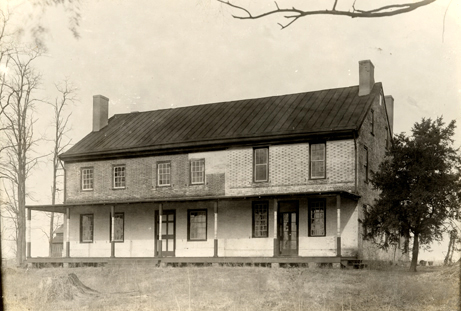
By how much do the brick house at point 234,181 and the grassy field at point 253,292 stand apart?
12.0 ft

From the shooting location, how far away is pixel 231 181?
25312 mm

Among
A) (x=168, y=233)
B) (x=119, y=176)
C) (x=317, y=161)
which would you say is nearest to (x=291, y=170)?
(x=317, y=161)

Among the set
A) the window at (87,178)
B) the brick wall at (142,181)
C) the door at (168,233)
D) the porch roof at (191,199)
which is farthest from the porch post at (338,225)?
the window at (87,178)

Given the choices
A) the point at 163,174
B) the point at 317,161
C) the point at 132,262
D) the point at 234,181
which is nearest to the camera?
the point at 317,161

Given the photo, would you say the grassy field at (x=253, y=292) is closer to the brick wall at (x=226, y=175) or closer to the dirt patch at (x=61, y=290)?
the dirt patch at (x=61, y=290)

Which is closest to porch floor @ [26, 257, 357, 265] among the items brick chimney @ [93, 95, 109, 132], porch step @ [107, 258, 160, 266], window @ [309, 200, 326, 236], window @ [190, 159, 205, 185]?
porch step @ [107, 258, 160, 266]

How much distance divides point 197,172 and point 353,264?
8.62 m

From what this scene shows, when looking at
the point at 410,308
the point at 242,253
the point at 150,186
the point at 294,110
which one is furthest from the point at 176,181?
the point at 410,308

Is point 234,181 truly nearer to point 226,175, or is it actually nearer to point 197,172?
point 226,175

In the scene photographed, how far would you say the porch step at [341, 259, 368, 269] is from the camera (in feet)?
69.0

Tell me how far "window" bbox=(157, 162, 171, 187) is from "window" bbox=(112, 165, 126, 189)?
81.3 inches

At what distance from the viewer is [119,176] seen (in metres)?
28.3

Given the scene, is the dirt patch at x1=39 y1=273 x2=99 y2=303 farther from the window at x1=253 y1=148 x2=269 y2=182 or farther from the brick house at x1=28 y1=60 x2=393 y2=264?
the window at x1=253 y1=148 x2=269 y2=182

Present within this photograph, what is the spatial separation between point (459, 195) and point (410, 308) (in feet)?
23.8
